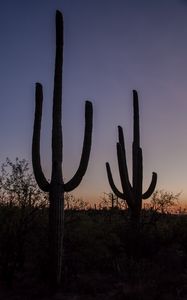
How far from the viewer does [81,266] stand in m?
15.2

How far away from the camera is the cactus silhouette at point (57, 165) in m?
12.7

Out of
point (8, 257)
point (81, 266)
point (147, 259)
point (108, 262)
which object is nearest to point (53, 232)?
point (8, 257)

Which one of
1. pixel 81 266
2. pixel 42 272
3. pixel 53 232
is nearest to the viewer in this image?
pixel 53 232

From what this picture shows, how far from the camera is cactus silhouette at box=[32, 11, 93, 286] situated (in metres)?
12.7

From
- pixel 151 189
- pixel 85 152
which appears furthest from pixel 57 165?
pixel 151 189

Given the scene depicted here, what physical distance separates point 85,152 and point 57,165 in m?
1.04

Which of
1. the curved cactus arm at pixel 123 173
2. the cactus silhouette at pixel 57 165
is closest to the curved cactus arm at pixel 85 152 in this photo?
the cactus silhouette at pixel 57 165

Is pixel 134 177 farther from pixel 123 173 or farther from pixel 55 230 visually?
pixel 55 230

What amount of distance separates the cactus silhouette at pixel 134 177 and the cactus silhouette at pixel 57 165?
4613mm

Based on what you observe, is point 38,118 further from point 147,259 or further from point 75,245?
point 147,259

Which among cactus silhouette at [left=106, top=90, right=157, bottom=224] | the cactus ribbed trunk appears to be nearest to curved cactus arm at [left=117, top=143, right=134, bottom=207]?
cactus silhouette at [left=106, top=90, right=157, bottom=224]

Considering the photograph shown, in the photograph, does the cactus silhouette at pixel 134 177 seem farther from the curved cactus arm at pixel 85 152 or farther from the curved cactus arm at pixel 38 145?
the curved cactus arm at pixel 38 145

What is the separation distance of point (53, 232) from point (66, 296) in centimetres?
170

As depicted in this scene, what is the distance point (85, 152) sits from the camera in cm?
1358
